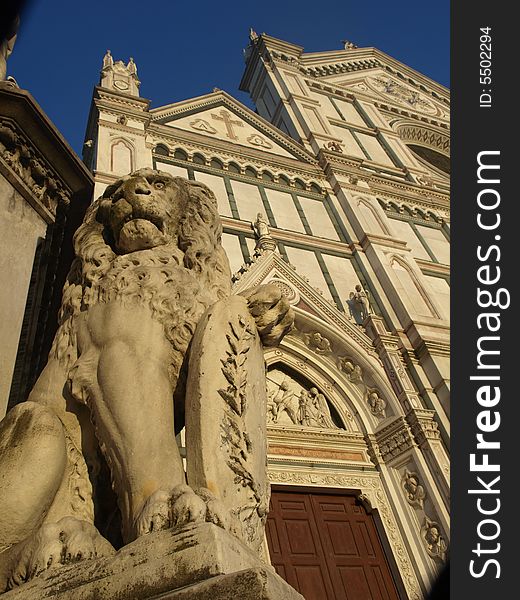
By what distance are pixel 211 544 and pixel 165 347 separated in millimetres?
911

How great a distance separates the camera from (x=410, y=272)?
10133 millimetres

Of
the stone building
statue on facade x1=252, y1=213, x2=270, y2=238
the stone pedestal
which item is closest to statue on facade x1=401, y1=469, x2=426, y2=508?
the stone building

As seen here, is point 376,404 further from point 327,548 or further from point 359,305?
point 327,548

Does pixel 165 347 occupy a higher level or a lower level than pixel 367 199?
lower

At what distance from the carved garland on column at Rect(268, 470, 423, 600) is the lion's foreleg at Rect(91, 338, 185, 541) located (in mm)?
4734

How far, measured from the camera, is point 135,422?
6.13 ft

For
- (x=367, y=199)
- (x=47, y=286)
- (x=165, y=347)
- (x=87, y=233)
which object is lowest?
(x=165, y=347)

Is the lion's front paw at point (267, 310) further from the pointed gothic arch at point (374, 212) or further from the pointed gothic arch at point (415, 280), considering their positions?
the pointed gothic arch at point (374, 212)

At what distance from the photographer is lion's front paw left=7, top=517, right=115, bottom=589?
154 centimetres

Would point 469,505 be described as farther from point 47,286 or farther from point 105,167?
point 105,167

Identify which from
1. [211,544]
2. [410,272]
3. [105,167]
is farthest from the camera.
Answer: [410,272]

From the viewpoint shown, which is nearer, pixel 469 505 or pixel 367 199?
pixel 469 505

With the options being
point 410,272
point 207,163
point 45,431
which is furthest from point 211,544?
point 207,163

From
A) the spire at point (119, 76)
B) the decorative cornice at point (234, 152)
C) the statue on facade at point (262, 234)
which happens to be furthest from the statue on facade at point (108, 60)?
the statue on facade at point (262, 234)
